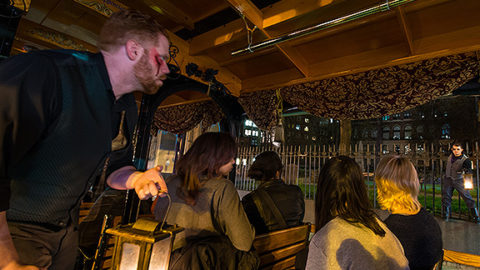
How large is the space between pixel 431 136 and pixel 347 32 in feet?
118

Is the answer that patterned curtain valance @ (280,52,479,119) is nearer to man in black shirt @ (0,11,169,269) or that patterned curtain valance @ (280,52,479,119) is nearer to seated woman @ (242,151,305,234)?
seated woman @ (242,151,305,234)

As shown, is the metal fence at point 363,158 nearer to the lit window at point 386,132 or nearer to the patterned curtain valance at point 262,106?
the patterned curtain valance at point 262,106

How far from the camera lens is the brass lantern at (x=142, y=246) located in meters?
0.90

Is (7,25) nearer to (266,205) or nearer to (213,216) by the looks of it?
(213,216)

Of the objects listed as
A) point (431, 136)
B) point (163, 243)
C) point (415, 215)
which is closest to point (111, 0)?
point (163, 243)

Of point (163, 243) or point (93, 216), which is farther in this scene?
point (93, 216)

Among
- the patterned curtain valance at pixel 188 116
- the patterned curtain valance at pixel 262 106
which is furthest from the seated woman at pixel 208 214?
Answer: the patterned curtain valance at pixel 188 116

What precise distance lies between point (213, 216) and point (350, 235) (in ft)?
2.99

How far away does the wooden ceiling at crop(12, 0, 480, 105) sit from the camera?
262 cm

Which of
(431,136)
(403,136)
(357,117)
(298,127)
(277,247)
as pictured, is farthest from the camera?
(298,127)

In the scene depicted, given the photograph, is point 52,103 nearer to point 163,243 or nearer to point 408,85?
point 163,243

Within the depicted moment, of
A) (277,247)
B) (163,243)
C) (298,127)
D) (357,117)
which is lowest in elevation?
(277,247)

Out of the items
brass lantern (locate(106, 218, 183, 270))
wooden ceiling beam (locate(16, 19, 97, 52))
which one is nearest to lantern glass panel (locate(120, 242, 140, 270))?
brass lantern (locate(106, 218, 183, 270))

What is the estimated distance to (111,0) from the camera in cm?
285
